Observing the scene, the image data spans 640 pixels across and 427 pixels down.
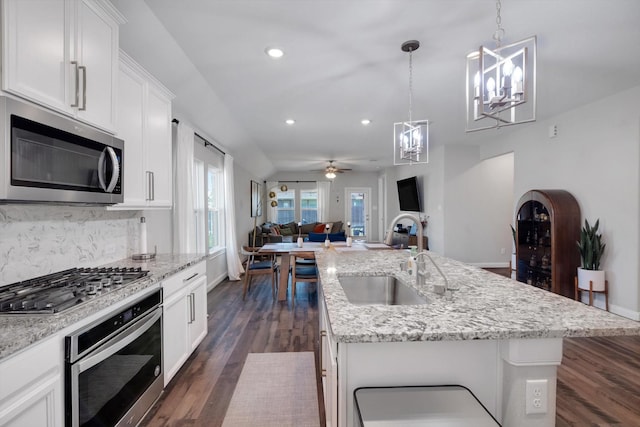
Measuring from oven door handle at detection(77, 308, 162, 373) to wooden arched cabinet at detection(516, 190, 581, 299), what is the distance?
4517 mm

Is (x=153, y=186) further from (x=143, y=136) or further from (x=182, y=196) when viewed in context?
(x=182, y=196)

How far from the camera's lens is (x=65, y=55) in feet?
4.75

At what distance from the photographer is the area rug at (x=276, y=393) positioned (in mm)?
1906

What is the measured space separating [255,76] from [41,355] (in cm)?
265

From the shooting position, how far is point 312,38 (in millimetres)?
2299

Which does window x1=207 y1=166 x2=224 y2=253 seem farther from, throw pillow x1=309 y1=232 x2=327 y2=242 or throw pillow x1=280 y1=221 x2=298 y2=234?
throw pillow x1=280 y1=221 x2=298 y2=234

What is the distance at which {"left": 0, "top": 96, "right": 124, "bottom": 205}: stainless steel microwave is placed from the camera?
1175 millimetres

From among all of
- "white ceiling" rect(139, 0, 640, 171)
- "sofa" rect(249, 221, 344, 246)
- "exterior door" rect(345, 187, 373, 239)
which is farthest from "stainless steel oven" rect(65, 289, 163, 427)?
"exterior door" rect(345, 187, 373, 239)

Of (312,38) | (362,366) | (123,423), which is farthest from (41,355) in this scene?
(312,38)

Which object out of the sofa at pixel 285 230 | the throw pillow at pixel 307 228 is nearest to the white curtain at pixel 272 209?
the sofa at pixel 285 230

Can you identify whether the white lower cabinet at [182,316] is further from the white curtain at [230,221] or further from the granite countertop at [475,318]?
the white curtain at [230,221]

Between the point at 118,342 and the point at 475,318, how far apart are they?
1.61m

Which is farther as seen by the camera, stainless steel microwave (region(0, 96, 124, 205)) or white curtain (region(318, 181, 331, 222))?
white curtain (region(318, 181, 331, 222))

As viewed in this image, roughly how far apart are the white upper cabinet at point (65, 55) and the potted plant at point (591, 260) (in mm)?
4882
